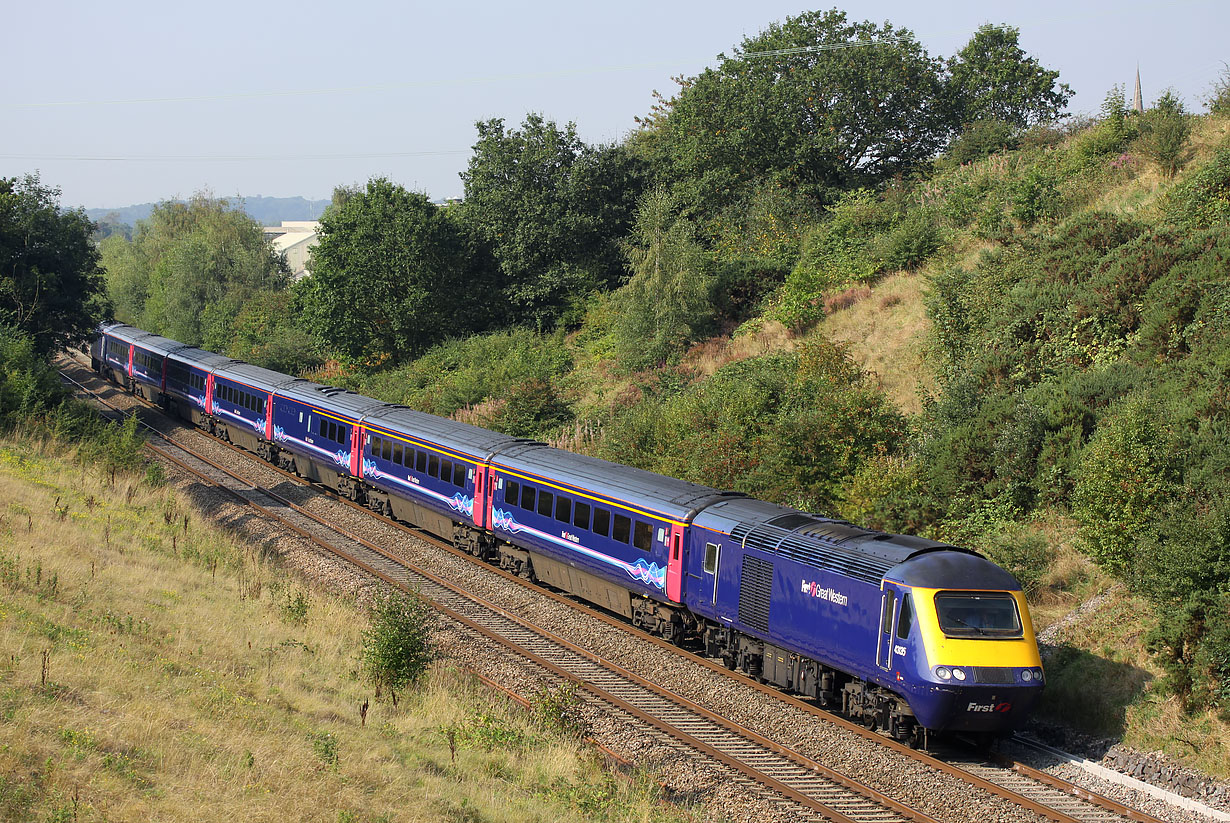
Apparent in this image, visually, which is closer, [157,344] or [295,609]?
[295,609]

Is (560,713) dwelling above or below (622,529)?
below

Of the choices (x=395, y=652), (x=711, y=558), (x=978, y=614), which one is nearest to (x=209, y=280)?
(x=395, y=652)

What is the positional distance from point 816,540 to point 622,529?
14.3 feet

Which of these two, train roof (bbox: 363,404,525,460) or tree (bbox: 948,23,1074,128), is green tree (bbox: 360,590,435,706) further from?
tree (bbox: 948,23,1074,128)

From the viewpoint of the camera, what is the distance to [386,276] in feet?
149

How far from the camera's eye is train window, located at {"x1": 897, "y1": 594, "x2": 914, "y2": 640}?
12.4 metres

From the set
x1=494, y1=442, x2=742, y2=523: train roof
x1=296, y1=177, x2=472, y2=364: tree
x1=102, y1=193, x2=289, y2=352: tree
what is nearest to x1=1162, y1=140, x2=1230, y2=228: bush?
x1=494, y1=442, x2=742, y2=523: train roof

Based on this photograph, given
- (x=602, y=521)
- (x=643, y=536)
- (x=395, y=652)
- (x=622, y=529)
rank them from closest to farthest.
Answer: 1. (x=395, y=652)
2. (x=643, y=536)
3. (x=622, y=529)
4. (x=602, y=521)

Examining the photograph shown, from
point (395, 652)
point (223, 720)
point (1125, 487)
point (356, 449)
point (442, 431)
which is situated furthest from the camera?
point (356, 449)

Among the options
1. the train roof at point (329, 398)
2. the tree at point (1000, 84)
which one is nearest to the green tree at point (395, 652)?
the train roof at point (329, 398)

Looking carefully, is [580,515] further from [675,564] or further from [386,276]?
[386,276]

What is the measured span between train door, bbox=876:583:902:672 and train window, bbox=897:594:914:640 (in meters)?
0.07

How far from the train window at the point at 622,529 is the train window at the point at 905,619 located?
6027 millimetres

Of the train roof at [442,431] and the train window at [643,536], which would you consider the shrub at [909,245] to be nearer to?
the train roof at [442,431]
